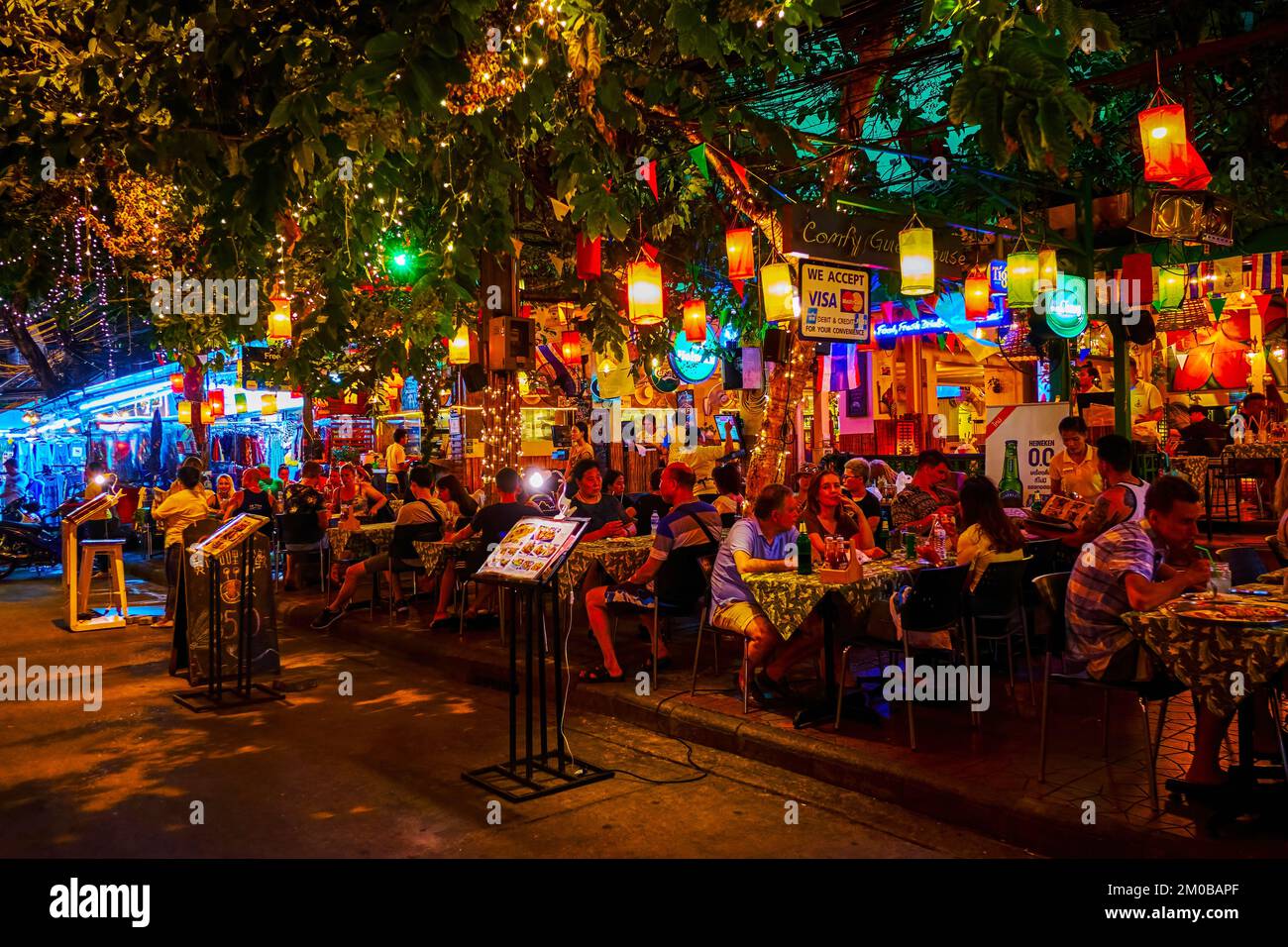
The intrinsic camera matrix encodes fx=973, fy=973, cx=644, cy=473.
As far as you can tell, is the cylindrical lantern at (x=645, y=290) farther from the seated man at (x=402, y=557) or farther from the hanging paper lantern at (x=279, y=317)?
the hanging paper lantern at (x=279, y=317)

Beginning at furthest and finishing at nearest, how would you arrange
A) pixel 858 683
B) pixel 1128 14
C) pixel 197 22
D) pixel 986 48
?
pixel 1128 14 → pixel 858 683 → pixel 197 22 → pixel 986 48

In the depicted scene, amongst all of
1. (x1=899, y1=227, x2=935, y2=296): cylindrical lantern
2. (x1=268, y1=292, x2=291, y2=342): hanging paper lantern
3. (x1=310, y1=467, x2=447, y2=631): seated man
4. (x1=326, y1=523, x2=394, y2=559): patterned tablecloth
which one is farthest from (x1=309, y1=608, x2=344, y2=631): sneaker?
(x1=899, y1=227, x2=935, y2=296): cylindrical lantern

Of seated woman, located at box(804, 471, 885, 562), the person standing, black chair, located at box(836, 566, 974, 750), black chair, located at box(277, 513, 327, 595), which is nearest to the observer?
black chair, located at box(836, 566, 974, 750)

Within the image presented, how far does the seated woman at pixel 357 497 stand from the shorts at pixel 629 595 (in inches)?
235

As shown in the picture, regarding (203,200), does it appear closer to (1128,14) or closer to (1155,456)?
(1128,14)

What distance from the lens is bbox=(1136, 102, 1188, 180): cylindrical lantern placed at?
788 cm

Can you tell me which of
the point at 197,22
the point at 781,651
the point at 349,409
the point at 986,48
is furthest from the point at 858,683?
the point at 349,409

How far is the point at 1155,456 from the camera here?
50.7 ft

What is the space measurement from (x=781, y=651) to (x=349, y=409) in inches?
608

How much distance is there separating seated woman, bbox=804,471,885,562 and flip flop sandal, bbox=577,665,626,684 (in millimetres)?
1933

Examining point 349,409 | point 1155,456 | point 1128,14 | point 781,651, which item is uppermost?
point 1128,14

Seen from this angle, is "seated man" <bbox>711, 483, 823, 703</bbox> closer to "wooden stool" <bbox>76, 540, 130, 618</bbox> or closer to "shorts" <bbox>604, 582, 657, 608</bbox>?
"shorts" <bbox>604, 582, 657, 608</bbox>

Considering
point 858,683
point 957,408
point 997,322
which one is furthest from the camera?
point 957,408

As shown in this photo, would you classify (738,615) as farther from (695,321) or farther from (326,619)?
(695,321)
